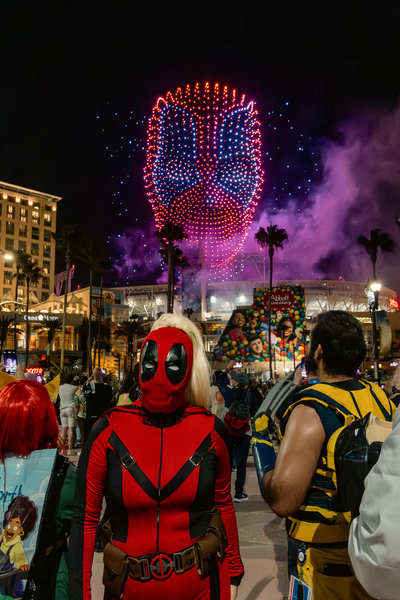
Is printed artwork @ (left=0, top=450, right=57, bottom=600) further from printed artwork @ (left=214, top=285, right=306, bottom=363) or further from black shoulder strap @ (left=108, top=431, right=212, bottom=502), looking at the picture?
printed artwork @ (left=214, top=285, right=306, bottom=363)

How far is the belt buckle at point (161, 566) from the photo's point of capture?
1778 millimetres

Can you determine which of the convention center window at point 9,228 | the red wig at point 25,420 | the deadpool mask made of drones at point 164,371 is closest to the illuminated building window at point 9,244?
the convention center window at point 9,228

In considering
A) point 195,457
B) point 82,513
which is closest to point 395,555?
point 195,457

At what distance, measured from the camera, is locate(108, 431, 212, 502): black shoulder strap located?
187 centimetres

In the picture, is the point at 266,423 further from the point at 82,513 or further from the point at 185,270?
the point at 185,270

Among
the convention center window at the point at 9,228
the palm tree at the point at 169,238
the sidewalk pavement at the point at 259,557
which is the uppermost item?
the convention center window at the point at 9,228

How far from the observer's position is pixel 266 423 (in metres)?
2.28

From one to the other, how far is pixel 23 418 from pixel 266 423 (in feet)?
4.27

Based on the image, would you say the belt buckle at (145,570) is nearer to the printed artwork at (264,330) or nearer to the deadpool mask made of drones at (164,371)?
the deadpool mask made of drones at (164,371)

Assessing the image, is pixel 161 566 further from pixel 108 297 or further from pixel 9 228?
pixel 9 228

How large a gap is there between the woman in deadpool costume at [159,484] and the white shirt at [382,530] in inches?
43.4

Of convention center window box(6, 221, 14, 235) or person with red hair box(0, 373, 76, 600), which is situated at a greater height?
convention center window box(6, 221, 14, 235)

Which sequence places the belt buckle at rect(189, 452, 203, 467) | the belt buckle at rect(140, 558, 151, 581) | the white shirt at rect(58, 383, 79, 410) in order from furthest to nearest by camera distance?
the white shirt at rect(58, 383, 79, 410) < the belt buckle at rect(189, 452, 203, 467) < the belt buckle at rect(140, 558, 151, 581)

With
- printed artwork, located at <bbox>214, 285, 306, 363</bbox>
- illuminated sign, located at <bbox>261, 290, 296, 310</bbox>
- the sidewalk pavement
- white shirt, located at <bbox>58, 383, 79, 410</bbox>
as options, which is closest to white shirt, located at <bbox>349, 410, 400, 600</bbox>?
the sidewalk pavement
